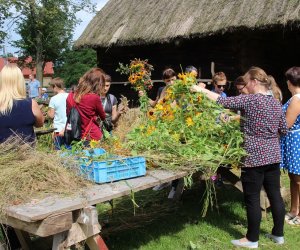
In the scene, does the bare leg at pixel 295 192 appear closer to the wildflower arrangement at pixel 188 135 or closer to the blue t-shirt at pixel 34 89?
the wildflower arrangement at pixel 188 135

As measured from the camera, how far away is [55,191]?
103 inches

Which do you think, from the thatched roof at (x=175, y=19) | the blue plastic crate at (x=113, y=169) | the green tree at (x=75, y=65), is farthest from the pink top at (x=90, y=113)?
the green tree at (x=75, y=65)

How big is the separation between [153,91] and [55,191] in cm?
819

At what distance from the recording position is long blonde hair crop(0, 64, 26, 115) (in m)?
3.38

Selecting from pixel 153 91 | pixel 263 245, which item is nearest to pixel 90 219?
Answer: pixel 263 245

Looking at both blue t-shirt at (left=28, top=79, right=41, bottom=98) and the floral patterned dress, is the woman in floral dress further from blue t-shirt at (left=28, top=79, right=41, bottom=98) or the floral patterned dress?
blue t-shirt at (left=28, top=79, right=41, bottom=98)

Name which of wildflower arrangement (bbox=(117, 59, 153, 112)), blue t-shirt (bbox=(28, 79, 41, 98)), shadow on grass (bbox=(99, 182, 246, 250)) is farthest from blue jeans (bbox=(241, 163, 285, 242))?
blue t-shirt (bbox=(28, 79, 41, 98))

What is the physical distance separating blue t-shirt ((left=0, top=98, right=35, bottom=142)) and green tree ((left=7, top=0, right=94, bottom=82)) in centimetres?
2348

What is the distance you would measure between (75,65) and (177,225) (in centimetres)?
4126

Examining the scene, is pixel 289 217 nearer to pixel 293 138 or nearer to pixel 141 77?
pixel 293 138

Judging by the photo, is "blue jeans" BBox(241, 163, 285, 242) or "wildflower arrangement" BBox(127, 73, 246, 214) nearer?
"wildflower arrangement" BBox(127, 73, 246, 214)

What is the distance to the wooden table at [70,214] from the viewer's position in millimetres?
2297

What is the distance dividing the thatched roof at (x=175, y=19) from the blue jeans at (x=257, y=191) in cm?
439

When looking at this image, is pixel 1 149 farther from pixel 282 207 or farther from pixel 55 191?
pixel 282 207
